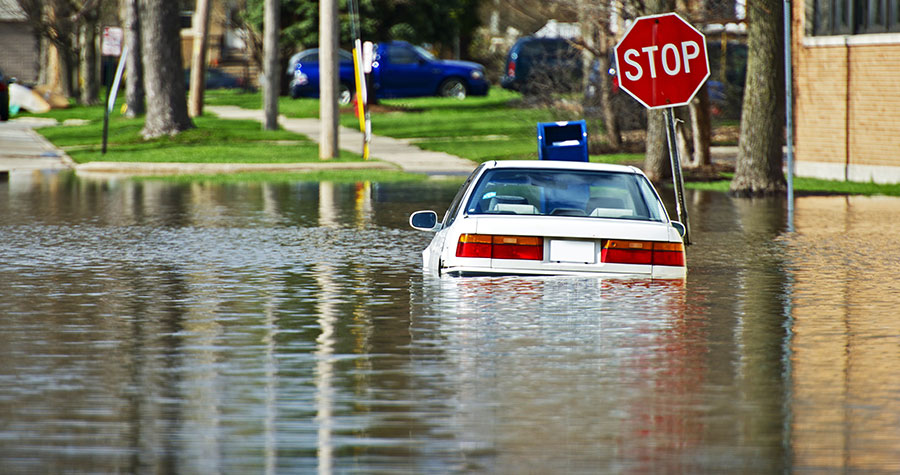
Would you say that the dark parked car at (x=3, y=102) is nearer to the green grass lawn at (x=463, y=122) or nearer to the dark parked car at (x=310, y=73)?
the green grass lawn at (x=463, y=122)

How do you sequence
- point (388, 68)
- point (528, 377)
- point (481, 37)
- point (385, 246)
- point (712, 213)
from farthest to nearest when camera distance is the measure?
1. point (481, 37)
2. point (388, 68)
3. point (712, 213)
4. point (385, 246)
5. point (528, 377)

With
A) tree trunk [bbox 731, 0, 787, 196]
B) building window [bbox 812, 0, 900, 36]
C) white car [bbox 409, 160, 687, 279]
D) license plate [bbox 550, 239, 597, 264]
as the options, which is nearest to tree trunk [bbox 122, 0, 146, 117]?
building window [bbox 812, 0, 900, 36]

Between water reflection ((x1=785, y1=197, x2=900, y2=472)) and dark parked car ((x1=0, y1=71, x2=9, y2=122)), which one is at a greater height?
dark parked car ((x1=0, y1=71, x2=9, y2=122))

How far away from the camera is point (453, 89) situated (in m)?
56.2

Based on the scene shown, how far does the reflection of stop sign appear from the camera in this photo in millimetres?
17188

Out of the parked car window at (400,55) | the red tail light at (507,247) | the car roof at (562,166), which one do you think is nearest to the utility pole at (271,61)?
the parked car window at (400,55)

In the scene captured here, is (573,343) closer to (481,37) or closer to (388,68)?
(388,68)

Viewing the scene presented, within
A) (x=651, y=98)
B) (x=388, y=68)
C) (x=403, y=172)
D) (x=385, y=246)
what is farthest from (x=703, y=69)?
(x=388, y=68)

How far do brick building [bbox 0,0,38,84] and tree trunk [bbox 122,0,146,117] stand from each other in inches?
1038

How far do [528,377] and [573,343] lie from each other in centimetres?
131

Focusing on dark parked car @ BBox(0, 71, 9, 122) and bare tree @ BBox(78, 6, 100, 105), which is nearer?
dark parked car @ BBox(0, 71, 9, 122)

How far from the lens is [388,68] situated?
179 ft

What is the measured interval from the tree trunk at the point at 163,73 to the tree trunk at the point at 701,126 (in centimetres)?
1218

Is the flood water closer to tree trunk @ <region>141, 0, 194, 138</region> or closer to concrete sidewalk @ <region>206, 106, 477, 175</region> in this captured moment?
concrete sidewalk @ <region>206, 106, 477, 175</region>
